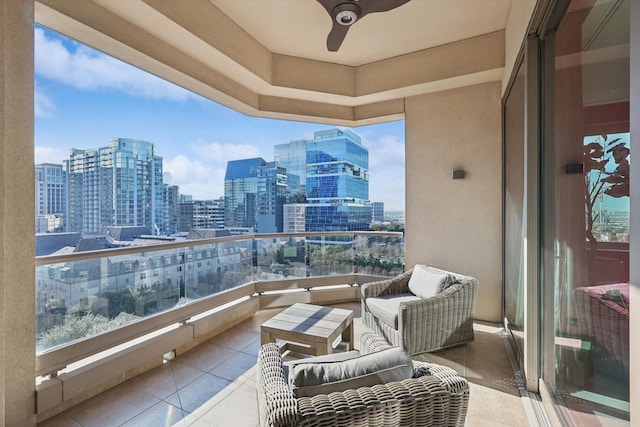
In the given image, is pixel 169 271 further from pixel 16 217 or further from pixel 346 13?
pixel 346 13

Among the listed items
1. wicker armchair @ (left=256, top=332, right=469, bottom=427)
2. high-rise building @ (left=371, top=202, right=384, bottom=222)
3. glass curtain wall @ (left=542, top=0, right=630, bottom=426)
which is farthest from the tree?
high-rise building @ (left=371, top=202, right=384, bottom=222)

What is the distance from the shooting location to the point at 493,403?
2252 millimetres

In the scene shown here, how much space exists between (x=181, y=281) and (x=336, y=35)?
2.86 meters

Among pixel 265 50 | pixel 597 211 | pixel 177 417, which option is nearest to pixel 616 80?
pixel 597 211

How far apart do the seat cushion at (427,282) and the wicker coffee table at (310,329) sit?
925mm

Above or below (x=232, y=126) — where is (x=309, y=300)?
below

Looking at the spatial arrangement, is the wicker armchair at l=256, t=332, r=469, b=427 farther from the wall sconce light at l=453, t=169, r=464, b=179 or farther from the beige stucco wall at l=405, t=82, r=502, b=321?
the wall sconce light at l=453, t=169, r=464, b=179

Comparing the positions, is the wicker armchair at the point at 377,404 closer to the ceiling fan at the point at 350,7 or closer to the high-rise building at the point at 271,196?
the ceiling fan at the point at 350,7

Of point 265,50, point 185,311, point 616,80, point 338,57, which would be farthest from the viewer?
point 338,57

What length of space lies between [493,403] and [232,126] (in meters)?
4.86

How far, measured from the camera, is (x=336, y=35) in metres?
2.46

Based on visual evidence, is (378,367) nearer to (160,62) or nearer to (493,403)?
(493,403)

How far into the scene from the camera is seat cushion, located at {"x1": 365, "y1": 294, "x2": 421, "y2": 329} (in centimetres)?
298

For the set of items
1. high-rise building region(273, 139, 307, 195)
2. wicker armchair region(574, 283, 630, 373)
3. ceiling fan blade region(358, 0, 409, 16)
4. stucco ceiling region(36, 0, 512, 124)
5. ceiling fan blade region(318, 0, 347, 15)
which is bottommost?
wicker armchair region(574, 283, 630, 373)
